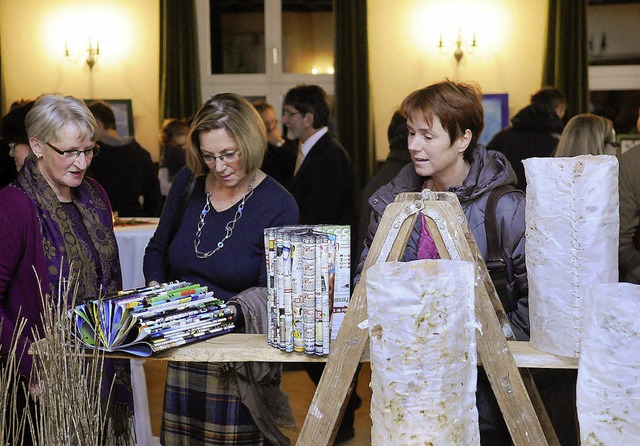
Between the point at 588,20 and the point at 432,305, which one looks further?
the point at 588,20

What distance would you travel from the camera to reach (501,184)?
238 cm

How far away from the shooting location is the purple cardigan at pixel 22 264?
2.51m

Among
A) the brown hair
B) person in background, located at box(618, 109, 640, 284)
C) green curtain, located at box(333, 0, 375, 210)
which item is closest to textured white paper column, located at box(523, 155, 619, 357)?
the brown hair

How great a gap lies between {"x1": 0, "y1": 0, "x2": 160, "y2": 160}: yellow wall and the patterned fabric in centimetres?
646

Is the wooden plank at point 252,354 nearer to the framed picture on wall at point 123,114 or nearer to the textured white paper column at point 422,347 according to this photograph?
the textured white paper column at point 422,347

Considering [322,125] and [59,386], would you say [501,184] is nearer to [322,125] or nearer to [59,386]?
[59,386]

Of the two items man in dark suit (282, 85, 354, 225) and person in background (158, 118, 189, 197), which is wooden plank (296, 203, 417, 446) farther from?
person in background (158, 118, 189, 197)

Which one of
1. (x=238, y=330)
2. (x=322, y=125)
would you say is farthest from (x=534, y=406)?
(x=322, y=125)

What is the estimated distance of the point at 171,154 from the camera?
249 inches

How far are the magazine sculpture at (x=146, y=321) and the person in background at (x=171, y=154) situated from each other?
406cm

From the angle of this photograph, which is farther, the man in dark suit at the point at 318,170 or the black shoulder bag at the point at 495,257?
the man in dark suit at the point at 318,170

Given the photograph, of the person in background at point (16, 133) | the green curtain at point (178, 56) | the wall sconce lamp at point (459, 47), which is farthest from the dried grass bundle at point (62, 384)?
the wall sconce lamp at point (459, 47)

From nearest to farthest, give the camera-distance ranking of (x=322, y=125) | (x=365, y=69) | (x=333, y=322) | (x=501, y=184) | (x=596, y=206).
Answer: (x=596, y=206), (x=333, y=322), (x=501, y=184), (x=322, y=125), (x=365, y=69)

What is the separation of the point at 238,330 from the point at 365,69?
6.52m
